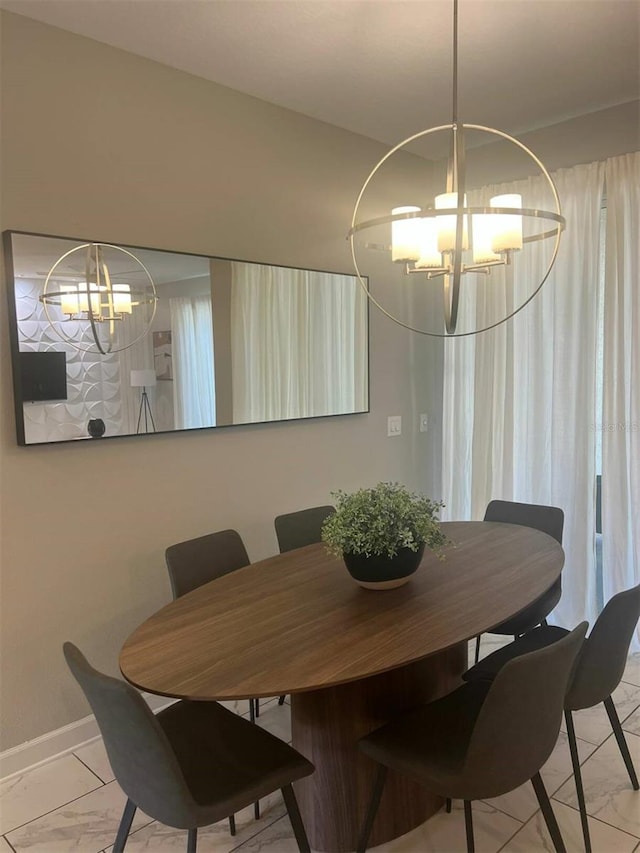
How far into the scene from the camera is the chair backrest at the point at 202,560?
7.61ft

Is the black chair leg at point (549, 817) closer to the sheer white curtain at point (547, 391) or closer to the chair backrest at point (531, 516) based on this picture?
the chair backrest at point (531, 516)

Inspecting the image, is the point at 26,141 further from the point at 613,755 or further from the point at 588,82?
the point at 613,755

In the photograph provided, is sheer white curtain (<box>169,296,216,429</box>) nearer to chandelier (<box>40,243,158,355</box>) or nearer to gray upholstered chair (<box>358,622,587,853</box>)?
chandelier (<box>40,243,158,355</box>)

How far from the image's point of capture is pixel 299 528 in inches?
112

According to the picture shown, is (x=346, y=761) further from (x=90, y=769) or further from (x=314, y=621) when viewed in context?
(x=90, y=769)

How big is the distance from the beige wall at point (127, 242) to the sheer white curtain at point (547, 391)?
99 cm

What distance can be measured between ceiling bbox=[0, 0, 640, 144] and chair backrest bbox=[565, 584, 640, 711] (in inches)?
82.8

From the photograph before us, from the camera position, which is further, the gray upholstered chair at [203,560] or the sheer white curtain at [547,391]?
the sheer white curtain at [547,391]

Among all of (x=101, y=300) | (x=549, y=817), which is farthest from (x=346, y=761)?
(x=101, y=300)

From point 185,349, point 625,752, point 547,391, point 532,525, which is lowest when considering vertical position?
point 625,752

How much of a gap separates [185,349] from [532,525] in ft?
6.04

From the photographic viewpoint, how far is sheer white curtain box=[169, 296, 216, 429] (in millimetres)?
2725

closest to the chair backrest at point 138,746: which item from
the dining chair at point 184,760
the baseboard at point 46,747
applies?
the dining chair at point 184,760

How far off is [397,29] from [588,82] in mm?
1079
